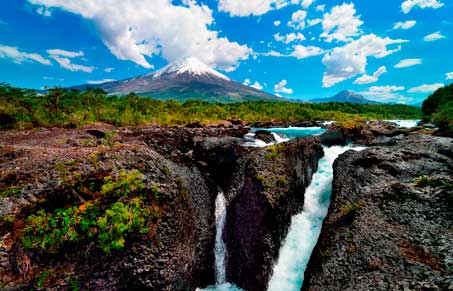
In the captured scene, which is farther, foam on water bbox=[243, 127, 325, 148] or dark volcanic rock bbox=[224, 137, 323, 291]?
foam on water bbox=[243, 127, 325, 148]

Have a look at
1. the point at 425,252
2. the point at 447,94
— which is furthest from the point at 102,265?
the point at 447,94

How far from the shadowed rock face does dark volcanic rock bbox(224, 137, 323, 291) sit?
196 cm

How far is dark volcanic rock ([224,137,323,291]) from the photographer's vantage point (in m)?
9.93

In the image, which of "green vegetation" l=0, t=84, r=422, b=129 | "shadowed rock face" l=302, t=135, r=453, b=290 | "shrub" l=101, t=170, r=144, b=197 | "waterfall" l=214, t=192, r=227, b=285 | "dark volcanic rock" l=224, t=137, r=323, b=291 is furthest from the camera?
"green vegetation" l=0, t=84, r=422, b=129

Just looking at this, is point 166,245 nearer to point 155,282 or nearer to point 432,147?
point 155,282

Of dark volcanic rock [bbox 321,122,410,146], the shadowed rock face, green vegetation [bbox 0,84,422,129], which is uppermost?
green vegetation [bbox 0,84,422,129]

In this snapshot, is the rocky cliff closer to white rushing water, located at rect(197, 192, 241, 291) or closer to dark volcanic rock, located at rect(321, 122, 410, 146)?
white rushing water, located at rect(197, 192, 241, 291)

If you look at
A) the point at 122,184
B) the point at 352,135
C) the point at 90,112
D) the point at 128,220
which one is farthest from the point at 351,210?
the point at 90,112

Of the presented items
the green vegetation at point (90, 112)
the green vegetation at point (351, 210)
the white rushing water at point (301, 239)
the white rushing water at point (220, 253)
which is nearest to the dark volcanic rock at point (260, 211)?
the white rushing water at point (220, 253)

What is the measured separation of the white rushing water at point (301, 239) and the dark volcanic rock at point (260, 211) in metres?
0.45

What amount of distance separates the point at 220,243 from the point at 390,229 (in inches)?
294

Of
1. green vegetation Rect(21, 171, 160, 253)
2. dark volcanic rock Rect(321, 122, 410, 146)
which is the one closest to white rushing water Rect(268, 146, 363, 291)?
green vegetation Rect(21, 171, 160, 253)

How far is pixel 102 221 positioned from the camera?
291 inches

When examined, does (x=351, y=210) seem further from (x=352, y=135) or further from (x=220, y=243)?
(x=352, y=135)
